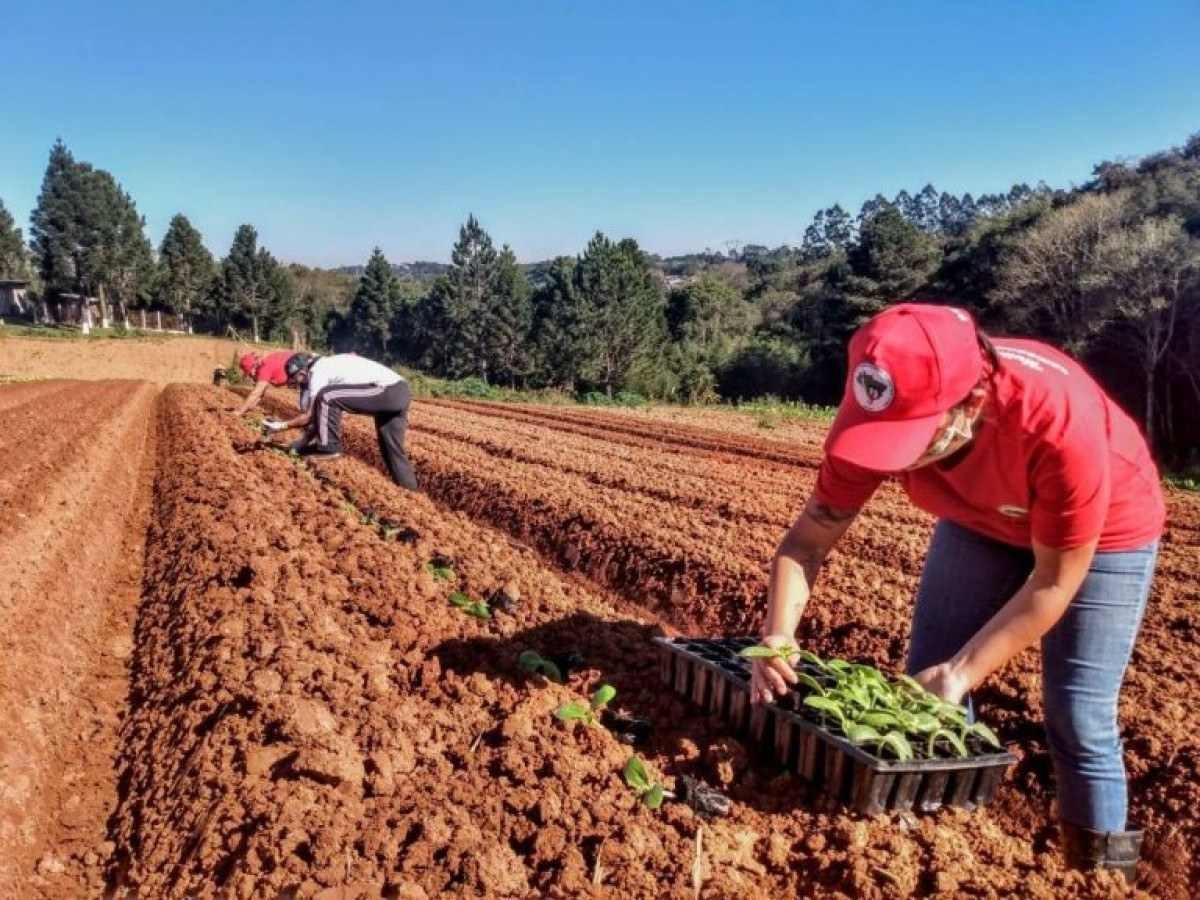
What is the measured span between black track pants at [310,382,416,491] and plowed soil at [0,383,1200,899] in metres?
0.85

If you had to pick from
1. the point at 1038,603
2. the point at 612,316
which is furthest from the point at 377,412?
the point at 612,316

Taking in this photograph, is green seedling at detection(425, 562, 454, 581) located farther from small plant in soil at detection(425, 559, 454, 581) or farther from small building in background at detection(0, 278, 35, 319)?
small building in background at detection(0, 278, 35, 319)

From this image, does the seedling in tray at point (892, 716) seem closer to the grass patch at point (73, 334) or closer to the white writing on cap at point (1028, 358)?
the white writing on cap at point (1028, 358)

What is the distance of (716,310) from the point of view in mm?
52656

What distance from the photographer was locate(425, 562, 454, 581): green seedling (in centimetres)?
533

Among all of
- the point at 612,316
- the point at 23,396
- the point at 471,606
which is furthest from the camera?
the point at 612,316

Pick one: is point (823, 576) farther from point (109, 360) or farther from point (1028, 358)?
point (109, 360)

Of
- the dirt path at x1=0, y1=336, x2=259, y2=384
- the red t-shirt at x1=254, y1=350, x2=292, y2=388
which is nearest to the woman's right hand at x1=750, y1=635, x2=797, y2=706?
the red t-shirt at x1=254, y1=350, x2=292, y2=388

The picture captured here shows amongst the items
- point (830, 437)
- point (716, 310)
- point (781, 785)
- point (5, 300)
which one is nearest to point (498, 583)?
point (781, 785)

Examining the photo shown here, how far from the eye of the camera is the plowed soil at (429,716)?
2678 millimetres

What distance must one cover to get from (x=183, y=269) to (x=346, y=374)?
220ft

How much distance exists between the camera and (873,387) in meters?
1.97

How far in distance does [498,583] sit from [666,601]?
1330 millimetres

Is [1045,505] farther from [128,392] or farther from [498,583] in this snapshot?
[128,392]
